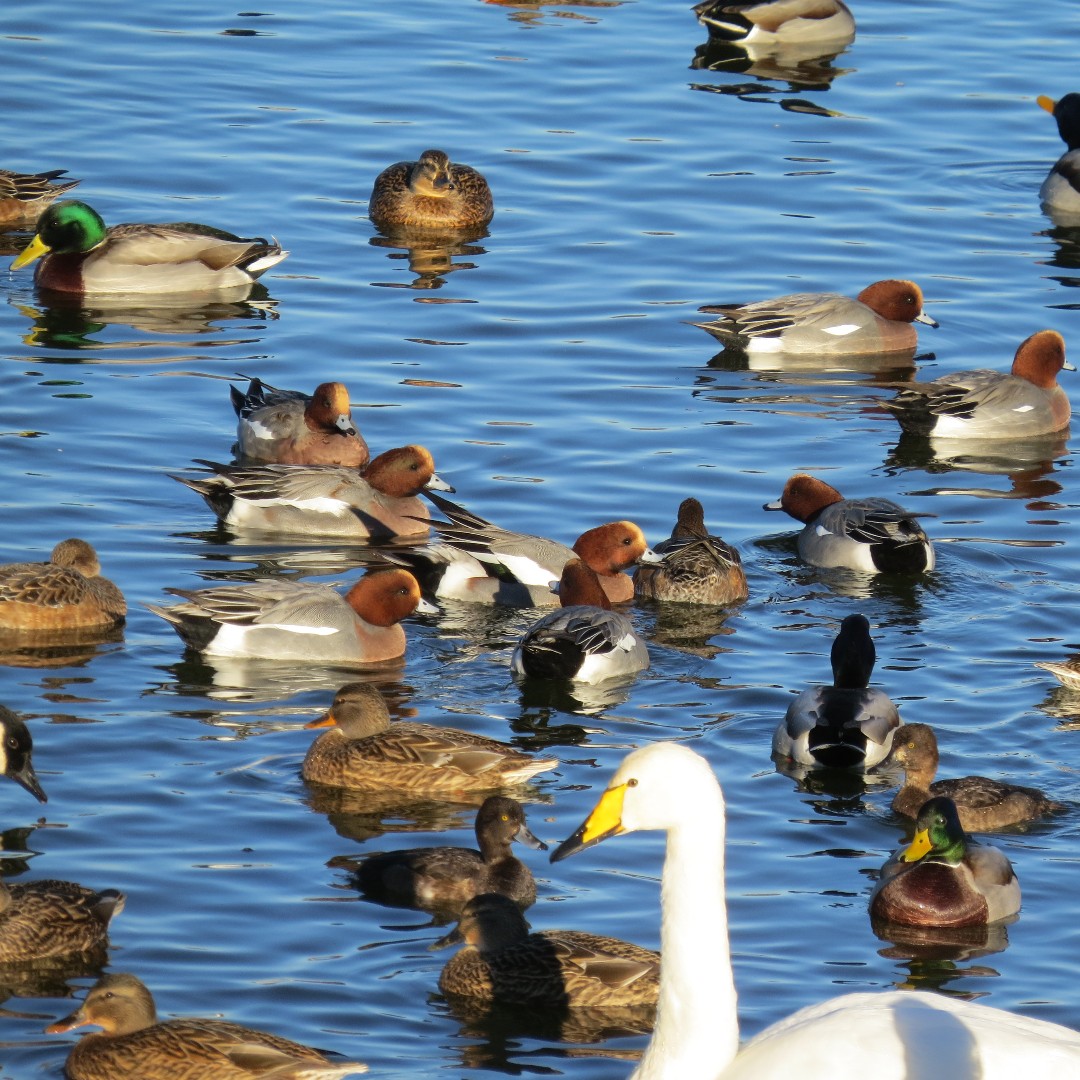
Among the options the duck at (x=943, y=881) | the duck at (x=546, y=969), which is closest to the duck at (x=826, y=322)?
the duck at (x=943, y=881)

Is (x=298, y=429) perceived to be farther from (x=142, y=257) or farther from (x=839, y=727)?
(x=839, y=727)

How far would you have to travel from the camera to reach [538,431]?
15.5 metres

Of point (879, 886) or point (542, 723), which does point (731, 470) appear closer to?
point (542, 723)

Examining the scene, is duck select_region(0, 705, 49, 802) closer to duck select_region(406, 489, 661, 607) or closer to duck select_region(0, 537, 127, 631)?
duck select_region(0, 537, 127, 631)

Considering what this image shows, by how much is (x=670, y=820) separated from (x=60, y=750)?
15.0ft

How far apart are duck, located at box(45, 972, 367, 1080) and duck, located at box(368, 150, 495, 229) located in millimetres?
12225

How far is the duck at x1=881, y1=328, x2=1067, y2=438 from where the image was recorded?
635 inches

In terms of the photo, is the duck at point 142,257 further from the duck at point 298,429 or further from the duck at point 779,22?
the duck at point 779,22

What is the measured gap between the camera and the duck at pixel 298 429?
14.8 meters

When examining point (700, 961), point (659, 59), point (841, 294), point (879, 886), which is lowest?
point (879, 886)

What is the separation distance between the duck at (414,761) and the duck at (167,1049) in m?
2.79

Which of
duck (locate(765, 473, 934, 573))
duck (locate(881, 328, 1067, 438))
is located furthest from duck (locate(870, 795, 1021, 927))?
duck (locate(881, 328, 1067, 438))

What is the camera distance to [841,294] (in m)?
18.2

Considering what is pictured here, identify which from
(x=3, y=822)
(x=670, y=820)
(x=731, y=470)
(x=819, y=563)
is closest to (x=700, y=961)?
(x=670, y=820)
